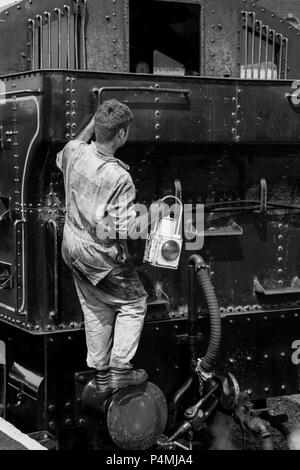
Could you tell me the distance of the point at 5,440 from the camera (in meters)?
4.70

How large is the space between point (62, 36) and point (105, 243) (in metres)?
1.56

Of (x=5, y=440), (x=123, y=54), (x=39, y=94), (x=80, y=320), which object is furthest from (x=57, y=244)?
(x=123, y=54)

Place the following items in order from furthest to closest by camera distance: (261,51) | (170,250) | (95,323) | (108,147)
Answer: (261,51)
(170,250)
(95,323)
(108,147)

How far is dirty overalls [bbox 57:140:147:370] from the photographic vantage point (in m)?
4.32

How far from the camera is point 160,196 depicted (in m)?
4.86

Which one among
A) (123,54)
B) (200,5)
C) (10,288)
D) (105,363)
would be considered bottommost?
(105,363)

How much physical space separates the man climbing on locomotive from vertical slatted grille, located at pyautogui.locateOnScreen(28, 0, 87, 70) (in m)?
0.86

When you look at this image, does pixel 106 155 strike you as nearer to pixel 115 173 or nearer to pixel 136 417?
pixel 115 173

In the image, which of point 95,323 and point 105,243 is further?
point 95,323

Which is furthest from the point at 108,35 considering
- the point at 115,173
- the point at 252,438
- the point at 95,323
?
the point at 252,438

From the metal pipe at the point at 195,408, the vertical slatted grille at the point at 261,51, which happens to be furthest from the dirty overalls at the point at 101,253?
the vertical slatted grille at the point at 261,51

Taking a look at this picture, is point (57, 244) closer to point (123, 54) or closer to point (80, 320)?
point (80, 320)

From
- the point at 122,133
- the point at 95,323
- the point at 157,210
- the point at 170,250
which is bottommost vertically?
the point at 95,323

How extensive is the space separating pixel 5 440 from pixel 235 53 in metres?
2.90
